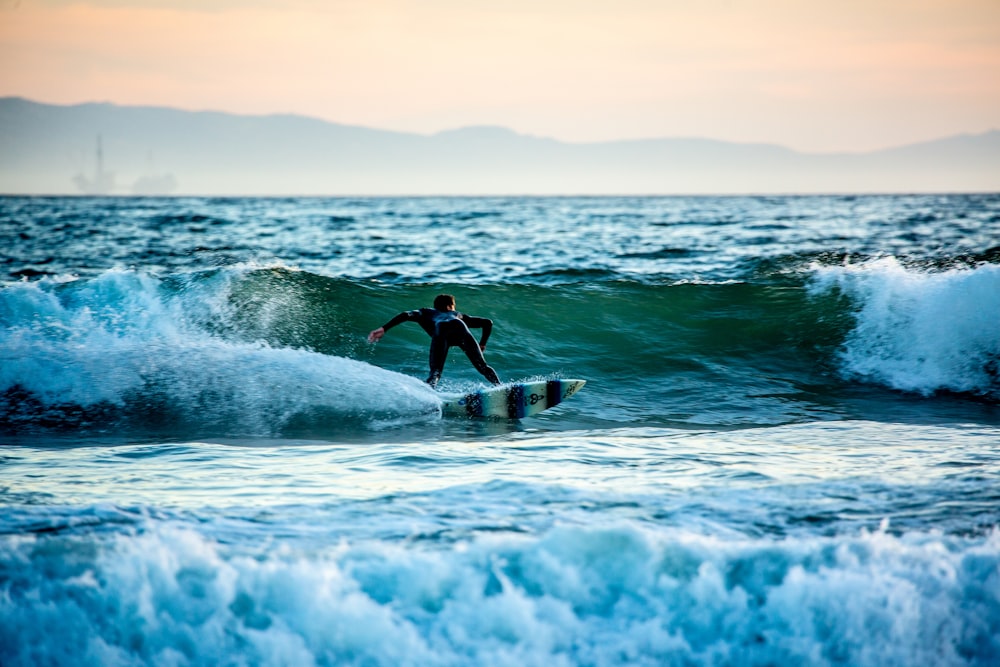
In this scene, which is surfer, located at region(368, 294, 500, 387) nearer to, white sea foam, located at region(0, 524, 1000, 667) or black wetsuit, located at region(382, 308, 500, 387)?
black wetsuit, located at region(382, 308, 500, 387)

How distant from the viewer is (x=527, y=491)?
6.50 m

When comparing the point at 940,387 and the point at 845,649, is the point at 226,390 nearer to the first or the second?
the point at 845,649

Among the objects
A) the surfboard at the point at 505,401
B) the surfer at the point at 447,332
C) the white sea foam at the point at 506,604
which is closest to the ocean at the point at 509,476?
the white sea foam at the point at 506,604

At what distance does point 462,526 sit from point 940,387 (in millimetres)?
8857

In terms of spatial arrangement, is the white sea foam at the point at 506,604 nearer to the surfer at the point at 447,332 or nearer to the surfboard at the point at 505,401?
the surfboard at the point at 505,401

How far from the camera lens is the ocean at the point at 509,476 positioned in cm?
469

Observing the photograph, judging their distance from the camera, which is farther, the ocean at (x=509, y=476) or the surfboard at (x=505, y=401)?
the surfboard at (x=505, y=401)

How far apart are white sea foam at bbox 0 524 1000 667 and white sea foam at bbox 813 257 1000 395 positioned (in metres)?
7.69

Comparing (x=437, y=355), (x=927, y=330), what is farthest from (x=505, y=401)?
(x=927, y=330)

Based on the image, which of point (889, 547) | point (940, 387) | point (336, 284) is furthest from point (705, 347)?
point (889, 547)

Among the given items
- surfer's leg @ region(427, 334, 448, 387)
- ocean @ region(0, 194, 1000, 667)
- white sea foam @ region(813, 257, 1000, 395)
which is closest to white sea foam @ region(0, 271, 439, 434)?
ocean @ region(0, 194, 1000, 667)

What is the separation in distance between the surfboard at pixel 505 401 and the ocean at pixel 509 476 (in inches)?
10.3

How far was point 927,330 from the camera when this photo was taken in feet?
43.6

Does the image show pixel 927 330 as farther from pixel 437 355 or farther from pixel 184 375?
pixel 184 375
